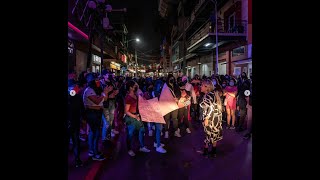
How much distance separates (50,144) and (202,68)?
3637cm

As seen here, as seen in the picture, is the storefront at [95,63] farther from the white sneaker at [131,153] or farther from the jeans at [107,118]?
the white sneaker at [131,153]

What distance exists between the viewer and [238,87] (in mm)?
9797

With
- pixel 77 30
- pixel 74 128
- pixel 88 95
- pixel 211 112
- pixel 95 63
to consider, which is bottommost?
pixel 74 128

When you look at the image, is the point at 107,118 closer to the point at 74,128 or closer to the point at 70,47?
the point at 74,128

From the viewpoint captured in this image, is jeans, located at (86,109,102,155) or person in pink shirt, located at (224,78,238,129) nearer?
jeans, located at (86,109,102,155)

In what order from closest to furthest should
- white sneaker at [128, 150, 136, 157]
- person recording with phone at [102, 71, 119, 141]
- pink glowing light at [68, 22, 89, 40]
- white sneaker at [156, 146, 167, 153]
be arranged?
white sneaker at [128, 150, 136, 157] → white sneaker at [156, 146, 167, 153] → person recording with phone at [102, 71, 119, 141] → pink glowing light at [68, 22, 89, 40]

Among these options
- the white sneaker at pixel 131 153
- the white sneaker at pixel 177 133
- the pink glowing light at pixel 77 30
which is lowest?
the white sneaker at pixel 131 153

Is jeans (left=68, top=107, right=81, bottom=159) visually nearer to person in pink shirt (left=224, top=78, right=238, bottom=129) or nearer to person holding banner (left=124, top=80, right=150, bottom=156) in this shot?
person holding banner (left=124, top=80, right=150, bottom=156)

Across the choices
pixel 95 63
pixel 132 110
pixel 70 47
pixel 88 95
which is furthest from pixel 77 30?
pixel 95 63

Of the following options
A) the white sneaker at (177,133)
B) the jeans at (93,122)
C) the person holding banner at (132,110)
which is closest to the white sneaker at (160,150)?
the person holding banner at (132,110)

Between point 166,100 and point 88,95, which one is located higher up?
point 88,95

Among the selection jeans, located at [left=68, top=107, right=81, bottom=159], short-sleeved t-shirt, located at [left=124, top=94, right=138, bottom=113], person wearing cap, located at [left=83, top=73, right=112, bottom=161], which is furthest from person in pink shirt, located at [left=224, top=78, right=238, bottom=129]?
jeans, located at [left=68, top=107, right=81, bottom=159]
